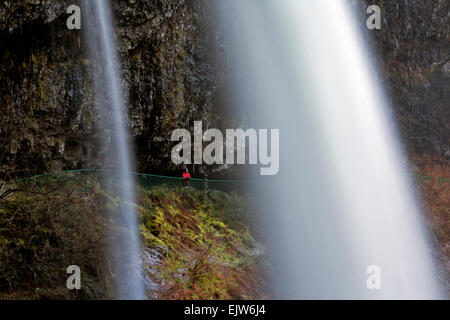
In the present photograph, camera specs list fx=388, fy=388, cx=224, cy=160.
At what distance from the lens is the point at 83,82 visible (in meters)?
8.19

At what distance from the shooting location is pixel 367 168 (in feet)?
32.8

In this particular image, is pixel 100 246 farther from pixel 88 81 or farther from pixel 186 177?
pixel 88 81

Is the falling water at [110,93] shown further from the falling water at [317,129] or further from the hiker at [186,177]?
the falling water at [317,129]

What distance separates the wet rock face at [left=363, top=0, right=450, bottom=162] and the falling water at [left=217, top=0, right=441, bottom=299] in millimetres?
1936

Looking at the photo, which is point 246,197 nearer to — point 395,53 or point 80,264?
point 80,264

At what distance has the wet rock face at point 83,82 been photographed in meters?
7.41

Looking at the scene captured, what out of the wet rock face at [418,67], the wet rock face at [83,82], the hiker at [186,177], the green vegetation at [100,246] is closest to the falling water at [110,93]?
the wet rock face at [83,82]

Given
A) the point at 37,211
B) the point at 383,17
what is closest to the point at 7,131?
the point at 37,211

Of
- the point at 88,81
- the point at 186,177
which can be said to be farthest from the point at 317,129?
the point at 88,81

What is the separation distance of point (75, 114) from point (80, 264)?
3745 mm

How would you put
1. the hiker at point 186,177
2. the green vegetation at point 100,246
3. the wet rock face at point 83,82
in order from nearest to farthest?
the green vegetation at point 100,246 → the wet rock face at point 83,82 → the hiker at point 186,177

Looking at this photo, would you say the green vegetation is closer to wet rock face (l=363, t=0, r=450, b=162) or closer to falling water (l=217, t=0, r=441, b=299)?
falling water (l=217, t=0, r=441, b=299)

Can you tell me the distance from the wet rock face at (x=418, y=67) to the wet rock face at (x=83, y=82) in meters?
6.10

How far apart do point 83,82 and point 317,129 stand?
227 inches
